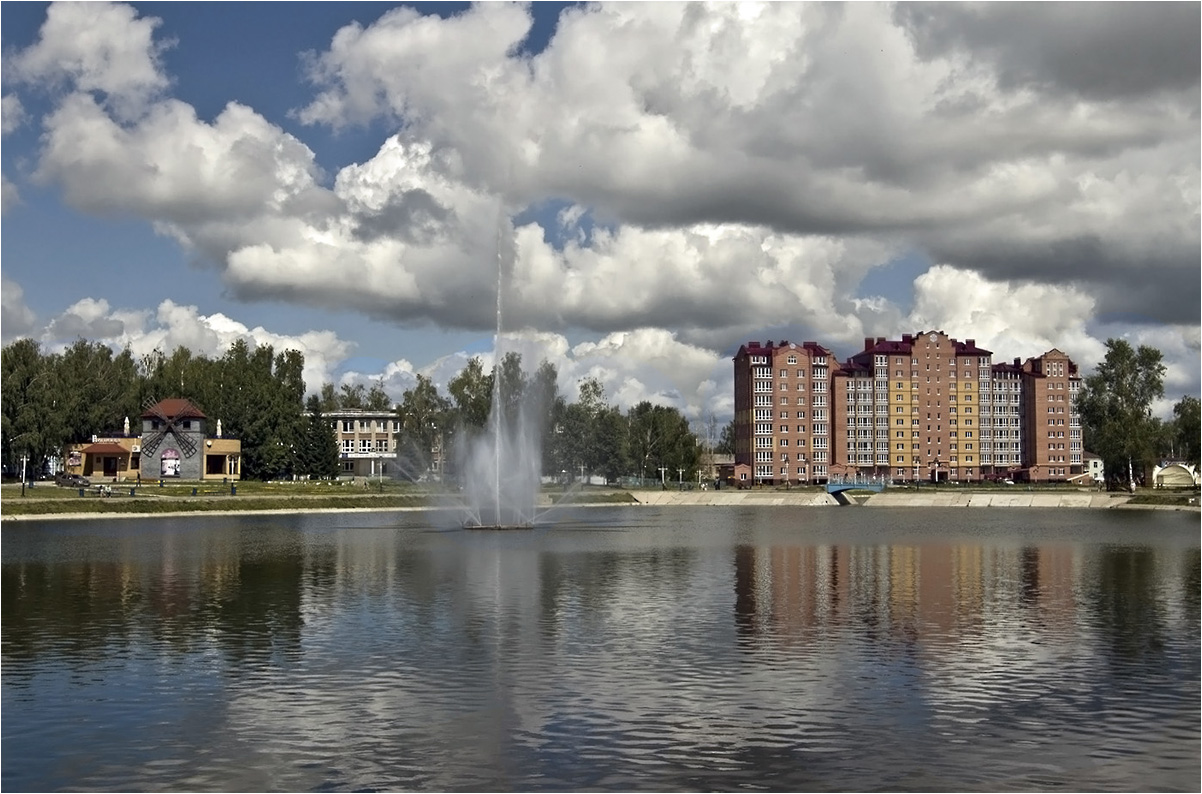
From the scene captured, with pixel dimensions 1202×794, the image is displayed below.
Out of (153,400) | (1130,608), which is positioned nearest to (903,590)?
(1130,608)

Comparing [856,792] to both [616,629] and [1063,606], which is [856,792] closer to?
[616,629]

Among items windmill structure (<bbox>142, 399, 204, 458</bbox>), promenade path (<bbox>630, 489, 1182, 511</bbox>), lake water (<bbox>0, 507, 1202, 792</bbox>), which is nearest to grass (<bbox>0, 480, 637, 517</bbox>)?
windmill structure (<bbox>142, 399, 204, 458</bbox>)

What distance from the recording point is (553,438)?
194500mm

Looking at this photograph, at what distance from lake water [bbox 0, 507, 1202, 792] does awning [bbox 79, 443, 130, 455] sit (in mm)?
112534

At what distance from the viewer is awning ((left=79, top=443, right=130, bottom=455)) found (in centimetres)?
17088

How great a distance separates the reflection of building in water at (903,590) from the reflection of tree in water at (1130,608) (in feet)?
4.36

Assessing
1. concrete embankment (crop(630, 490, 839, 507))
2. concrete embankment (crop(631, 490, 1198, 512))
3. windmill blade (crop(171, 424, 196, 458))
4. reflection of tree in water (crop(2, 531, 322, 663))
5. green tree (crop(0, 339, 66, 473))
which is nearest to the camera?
reflection of tree in water (crop(2, 531, 322, 663))

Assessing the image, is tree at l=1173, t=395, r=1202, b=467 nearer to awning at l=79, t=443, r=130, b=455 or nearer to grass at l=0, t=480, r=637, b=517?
grass at l=0, t=480, r=637, b=517

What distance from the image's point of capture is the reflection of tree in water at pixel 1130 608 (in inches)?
1405

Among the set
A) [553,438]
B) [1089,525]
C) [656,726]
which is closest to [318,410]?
[553,438]

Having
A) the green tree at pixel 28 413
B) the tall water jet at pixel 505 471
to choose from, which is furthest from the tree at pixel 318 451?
the tall water jet at pixel 505 471

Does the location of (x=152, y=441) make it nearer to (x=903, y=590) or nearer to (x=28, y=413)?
(x=28, y=413)

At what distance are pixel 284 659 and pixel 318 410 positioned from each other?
156m

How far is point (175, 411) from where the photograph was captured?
169 metres
